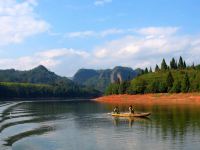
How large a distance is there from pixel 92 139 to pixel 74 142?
323cm

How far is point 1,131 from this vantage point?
7275 cm

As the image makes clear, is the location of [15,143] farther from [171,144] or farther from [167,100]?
[167,100]

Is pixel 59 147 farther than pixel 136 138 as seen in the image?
No

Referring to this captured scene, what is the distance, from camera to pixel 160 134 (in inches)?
2485

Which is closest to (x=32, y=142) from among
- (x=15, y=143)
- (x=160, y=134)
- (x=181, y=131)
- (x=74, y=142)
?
(x=15, y=143)

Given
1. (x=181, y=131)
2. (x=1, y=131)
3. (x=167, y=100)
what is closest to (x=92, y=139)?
(x=181, y=131)

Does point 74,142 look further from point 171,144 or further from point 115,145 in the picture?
point 171,144

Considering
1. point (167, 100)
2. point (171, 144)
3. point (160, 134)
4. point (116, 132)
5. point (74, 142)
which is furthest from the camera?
point (167, 100)

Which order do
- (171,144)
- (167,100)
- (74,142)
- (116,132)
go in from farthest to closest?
(167,100) < (116,132) < (74,142) < (171,144)

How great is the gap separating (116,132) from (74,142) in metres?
11.9

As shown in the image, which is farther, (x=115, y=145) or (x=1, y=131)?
(x=1, y=131)

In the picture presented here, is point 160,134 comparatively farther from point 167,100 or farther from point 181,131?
A: point 167,100

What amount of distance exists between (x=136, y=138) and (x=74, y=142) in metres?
8.94

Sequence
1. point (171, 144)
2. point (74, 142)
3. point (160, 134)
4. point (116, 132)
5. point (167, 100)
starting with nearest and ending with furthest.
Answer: point (171, 144), point (74, 142), point (160, 134), point (116, 132), point (167, 100)
